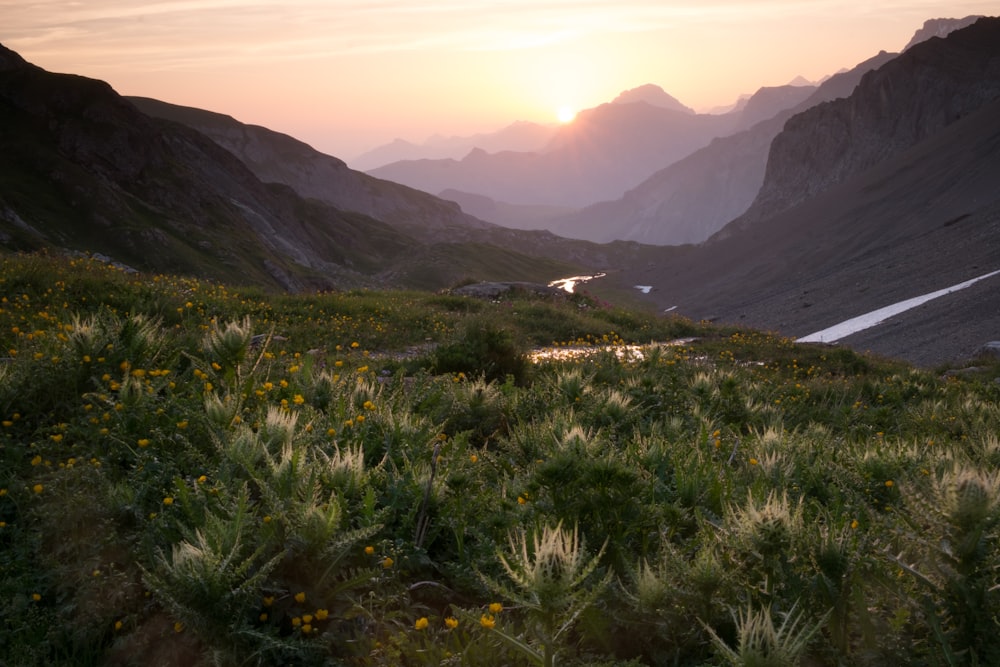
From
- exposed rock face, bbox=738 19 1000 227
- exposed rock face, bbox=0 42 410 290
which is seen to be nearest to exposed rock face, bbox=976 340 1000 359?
exposed rock face, bbox=0 42 410 290

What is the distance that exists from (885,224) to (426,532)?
8687 centimetres

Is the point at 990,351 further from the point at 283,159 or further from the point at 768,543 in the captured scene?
the point at 283,159

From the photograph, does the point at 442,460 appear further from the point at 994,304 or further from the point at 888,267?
the point at 888,267

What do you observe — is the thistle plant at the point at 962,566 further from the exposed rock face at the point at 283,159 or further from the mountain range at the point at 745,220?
the exposed rock face at the point at 283,159

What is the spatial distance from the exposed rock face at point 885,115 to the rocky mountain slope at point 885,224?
25 cm

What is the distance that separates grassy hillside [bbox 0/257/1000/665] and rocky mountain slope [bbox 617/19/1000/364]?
91.9 feet

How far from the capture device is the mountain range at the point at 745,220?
52188 mm

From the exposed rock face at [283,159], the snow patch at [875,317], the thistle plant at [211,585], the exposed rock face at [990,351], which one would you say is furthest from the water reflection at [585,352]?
the exposed rock face at [283,159]

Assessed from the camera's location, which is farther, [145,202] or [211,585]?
[145,202]

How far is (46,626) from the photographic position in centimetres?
362

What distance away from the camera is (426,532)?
423 centimetres

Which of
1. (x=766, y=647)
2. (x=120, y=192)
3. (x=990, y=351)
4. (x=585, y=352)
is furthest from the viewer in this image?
(x=120, y=192)

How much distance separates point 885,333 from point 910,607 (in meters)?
38.4

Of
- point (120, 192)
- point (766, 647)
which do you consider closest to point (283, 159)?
point (120, 192)
